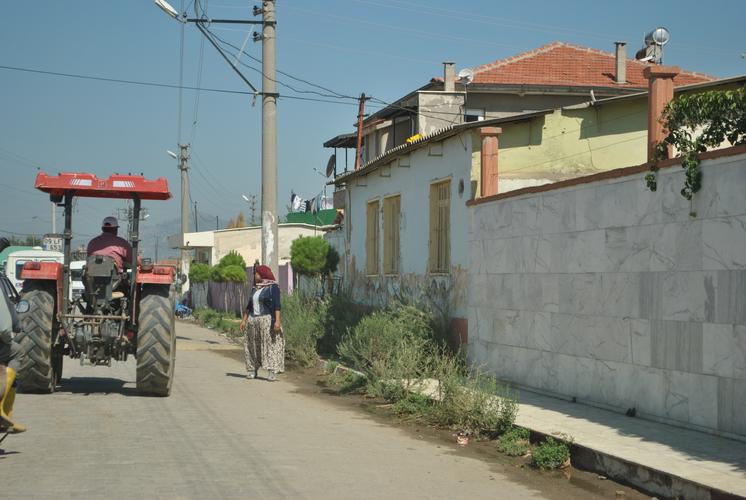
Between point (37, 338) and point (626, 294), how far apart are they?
753 centimetres

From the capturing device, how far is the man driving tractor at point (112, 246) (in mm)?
13477

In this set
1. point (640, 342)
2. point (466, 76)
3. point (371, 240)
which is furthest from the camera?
point (466, 76)

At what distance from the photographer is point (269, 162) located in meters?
23.0

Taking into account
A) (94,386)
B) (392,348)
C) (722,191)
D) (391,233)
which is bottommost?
(94,386)

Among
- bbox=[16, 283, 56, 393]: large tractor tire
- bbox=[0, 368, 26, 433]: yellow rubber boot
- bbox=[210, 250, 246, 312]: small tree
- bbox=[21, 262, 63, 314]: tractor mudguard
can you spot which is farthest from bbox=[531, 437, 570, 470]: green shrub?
bbox=[210, 250, 246, 312]: small tree

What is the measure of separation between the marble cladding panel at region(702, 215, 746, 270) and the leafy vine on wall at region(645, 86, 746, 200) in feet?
1.60

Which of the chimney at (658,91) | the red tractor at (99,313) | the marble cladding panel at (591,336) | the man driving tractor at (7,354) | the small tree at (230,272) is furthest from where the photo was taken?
the small tree at (230,272)

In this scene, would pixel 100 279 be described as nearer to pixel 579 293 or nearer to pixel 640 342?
pixel 579 293

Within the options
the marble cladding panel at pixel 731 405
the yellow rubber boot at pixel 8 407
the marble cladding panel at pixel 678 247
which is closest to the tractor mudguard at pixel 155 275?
the yellow rubber boot at pixel 8 407

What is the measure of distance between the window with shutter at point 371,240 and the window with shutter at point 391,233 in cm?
115

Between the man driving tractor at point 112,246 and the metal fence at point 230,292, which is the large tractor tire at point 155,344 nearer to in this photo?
the man driving tractor at point 112,246

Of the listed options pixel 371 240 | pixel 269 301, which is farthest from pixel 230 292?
pixel 269 301

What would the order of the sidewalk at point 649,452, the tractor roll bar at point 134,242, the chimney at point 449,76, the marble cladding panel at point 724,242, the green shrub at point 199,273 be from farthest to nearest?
the green shrub at point 199,273 < the chimney at point 449,76 < the tractor roll bar at point 134,242 < the marble cladding panel at point 724,242 < the sidewalk at point 649,452

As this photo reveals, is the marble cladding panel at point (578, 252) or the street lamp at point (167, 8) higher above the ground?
the street lamp at point (167, 8)
